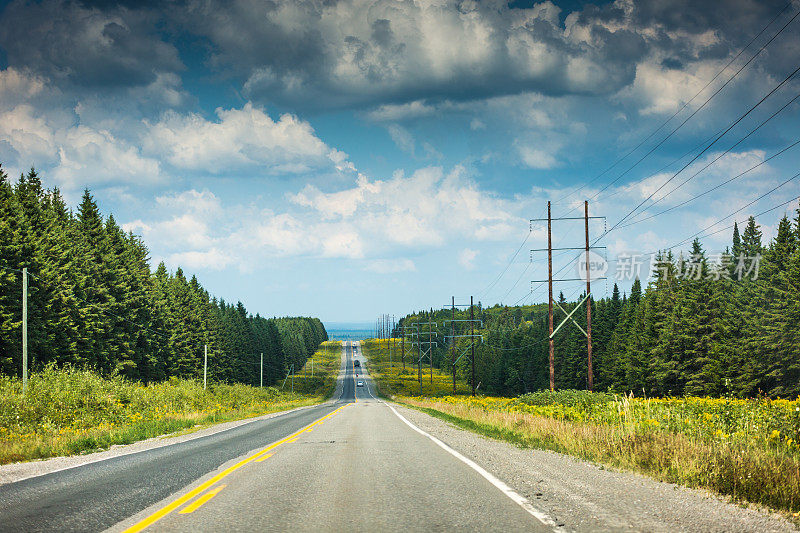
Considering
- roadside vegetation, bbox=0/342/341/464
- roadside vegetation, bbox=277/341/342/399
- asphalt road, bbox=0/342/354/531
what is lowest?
roadside vegetation, bbox=277/341/342/399

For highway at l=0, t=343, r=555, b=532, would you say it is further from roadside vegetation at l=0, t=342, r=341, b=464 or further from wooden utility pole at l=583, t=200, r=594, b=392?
wooden utility pole at l=583, t=200, r=594, b=392

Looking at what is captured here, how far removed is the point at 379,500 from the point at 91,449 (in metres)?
10.8

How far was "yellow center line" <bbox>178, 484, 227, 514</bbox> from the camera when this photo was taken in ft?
22.1

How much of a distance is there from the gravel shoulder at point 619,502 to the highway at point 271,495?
0.40 m

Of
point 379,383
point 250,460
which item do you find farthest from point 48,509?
point 379,383

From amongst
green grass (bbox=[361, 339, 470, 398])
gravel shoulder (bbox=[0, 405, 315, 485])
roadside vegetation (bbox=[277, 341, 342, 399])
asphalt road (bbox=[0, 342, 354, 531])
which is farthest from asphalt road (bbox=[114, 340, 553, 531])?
roadside vegetation (bbox=[277, 341, 342, 399])

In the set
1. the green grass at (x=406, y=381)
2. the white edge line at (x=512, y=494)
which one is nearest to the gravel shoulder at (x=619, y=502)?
the white edge line at (x=512, y=494)

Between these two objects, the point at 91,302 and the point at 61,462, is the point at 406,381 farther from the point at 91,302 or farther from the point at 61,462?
the point at 61,462

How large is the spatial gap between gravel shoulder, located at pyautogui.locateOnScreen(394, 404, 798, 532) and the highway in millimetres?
397

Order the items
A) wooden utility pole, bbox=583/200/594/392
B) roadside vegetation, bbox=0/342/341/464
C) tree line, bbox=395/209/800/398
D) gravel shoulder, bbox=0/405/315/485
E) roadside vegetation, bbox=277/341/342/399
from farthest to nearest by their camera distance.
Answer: roadside vegetation, bbox=277/341/342/399 → tree line, bbox=395/209/800/398 → wooden utility pole, bbox=583/200/594/392 → roadside vegetation, bbox=0/342/341/464 → gravel shoulder, bbox=0/405/315/485

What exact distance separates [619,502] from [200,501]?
549 cm

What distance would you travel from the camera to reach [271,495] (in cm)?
766

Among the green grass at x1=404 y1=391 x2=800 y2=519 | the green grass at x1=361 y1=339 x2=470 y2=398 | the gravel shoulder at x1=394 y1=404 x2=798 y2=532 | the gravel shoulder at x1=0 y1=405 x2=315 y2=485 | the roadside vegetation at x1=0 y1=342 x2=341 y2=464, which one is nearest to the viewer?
the gravel shoulder at x1=394 y1=404 x2=798 y2=532

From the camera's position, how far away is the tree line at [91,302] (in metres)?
35.3
